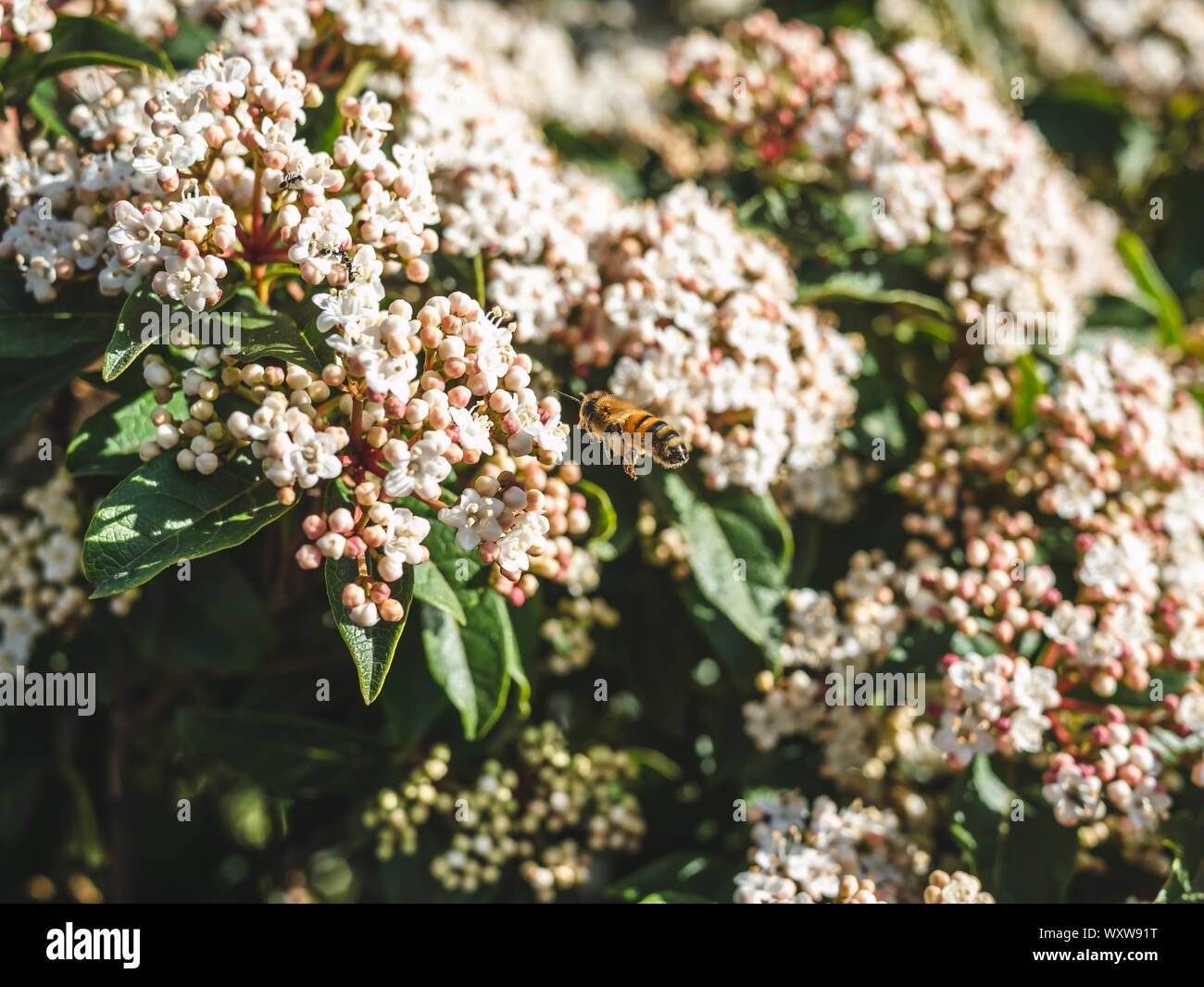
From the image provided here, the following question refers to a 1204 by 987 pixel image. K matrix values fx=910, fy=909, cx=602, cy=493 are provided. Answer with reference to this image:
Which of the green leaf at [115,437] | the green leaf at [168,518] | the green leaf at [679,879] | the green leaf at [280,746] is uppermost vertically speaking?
the green leaf at [115,437]

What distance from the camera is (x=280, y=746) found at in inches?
101

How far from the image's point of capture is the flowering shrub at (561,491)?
1.87 meters

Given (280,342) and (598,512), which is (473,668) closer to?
(598,512)

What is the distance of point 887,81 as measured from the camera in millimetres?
3145

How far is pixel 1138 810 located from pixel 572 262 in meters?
2.10

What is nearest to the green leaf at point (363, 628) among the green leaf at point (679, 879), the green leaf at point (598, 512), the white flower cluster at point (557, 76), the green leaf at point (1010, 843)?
the green leaf at point (598, 512)

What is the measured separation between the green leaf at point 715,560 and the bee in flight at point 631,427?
284mm

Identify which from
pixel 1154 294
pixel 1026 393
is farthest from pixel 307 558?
pixel 1154 294

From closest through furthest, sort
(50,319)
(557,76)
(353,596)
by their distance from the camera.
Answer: (353,596) → (50,319) → (557,76)

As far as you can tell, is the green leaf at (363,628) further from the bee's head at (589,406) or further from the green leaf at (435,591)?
the bee's head at (589,406)

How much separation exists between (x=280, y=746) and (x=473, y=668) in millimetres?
738

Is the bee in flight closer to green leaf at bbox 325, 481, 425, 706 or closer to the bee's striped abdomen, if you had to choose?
the bee's striped abdomen
